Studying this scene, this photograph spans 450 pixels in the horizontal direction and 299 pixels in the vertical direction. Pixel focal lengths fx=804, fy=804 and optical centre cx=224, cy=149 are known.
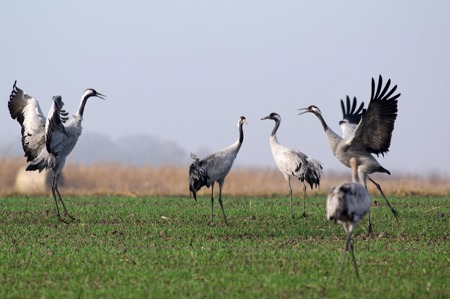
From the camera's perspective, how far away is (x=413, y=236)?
40.0ft

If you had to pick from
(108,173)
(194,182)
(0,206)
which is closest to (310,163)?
(194,182)

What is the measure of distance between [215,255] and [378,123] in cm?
412

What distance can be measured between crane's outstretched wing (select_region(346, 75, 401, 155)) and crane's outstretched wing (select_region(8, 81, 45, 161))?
18.5ft

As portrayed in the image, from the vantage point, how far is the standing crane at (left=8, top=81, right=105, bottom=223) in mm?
13715

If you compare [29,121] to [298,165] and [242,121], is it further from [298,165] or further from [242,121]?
[298,165]

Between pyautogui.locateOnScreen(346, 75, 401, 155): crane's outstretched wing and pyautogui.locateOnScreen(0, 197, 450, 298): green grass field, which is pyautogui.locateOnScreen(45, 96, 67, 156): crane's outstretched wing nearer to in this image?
pyautogui.locateOnScreen(0, 197, 450, 298): green grass field

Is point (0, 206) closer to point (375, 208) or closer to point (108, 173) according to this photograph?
point (375, 208)

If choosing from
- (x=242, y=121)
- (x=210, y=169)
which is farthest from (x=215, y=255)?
(x=242, y=121)

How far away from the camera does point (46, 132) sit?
13.4 meters

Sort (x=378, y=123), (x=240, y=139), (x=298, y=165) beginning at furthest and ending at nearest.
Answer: (x=298, y=165), (x=240, y=139), (x=378, y=123)

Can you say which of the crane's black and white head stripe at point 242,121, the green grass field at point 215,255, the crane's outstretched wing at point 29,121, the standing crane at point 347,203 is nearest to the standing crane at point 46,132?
the crane's outstretched wing at point 29,121

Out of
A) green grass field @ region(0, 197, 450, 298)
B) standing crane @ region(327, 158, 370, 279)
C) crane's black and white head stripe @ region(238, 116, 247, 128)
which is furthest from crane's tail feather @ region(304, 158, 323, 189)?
standing crane @ region(327, 158, 370, 279)

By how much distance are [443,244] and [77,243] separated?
5.19 m

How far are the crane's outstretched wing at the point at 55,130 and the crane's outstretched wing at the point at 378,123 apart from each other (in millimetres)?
4836
